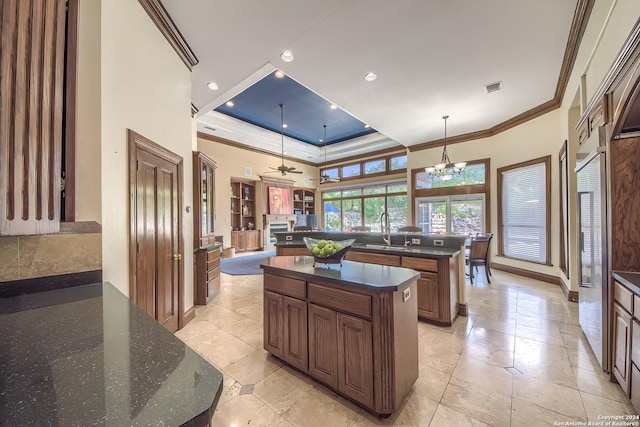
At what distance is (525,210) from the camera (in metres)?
5.50

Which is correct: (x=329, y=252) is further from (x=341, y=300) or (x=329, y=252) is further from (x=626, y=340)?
(x=626, y=340)

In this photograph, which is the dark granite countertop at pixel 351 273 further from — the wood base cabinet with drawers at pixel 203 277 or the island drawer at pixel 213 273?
the island drawer at pixel 213 273

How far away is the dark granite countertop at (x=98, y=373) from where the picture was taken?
1.77ft

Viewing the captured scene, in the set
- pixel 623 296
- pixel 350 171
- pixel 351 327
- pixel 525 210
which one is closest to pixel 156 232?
pixel 351 327

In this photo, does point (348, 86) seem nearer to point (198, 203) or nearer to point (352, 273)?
point (198, 203)

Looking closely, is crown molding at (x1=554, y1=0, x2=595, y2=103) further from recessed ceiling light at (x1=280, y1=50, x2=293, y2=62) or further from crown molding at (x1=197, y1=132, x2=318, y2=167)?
crown molding at (x1=197, y1=132, x2=318, y2=167)

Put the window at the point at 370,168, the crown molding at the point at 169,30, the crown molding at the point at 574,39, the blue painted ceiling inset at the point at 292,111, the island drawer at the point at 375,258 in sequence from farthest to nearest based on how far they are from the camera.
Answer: the window at the point at 370,168, the blue painted ceiling inset at the point at 292,111, the island drawer at the point at 375,258, the crown molding at the point at 574,39, the crown molding at the point at 169,30

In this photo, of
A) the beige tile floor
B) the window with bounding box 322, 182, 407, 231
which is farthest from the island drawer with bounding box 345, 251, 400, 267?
the window with bounding box 322, 182, 407, 231

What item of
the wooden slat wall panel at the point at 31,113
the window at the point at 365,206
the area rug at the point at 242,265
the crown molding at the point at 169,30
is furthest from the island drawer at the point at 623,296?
the window at the point at 365,206

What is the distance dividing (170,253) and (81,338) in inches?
88.6

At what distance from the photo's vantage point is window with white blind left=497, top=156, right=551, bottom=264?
5.04 metres

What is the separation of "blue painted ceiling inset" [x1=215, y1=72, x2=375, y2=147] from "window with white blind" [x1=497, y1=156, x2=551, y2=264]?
3969mm

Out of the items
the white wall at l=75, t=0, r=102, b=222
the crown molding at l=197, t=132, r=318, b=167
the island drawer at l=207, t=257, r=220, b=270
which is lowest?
the island drawer at l=207, t=257, r=220, b=270

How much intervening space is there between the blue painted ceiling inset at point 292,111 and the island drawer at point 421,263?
380 cm
